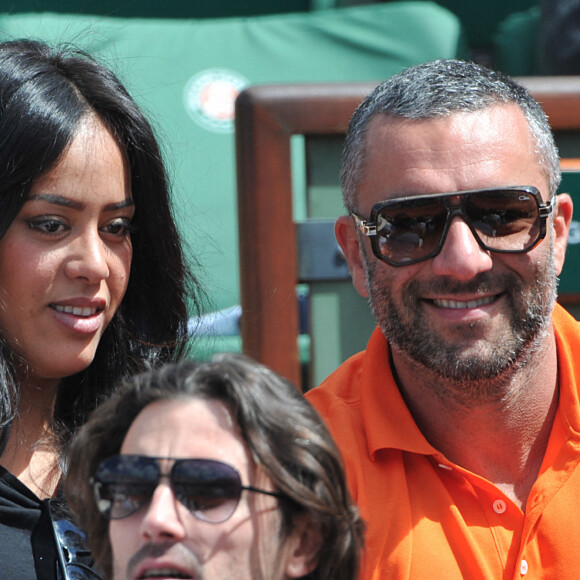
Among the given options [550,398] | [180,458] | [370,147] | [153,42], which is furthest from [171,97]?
[180,458]

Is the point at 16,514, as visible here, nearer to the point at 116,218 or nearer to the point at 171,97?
the point at 116,218

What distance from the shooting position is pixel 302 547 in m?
1.45

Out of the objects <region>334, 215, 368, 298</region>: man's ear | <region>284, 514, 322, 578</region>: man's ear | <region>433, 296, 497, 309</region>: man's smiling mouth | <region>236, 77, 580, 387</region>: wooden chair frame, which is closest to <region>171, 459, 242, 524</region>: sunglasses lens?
<region>284, 514, 322, 578</region>: man's ear

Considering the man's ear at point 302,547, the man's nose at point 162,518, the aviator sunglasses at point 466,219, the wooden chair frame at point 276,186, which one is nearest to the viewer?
the man's nose at point 162,518

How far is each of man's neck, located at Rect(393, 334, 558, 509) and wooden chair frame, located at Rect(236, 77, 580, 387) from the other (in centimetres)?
83

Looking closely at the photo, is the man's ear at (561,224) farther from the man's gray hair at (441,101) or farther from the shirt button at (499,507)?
the shirt button at (499,507)

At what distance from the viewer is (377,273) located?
2111 mm

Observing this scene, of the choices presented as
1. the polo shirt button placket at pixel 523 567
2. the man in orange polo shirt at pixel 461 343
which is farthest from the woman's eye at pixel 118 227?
the polo shirt button placket at pixel 523 567

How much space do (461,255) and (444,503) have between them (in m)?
0.52

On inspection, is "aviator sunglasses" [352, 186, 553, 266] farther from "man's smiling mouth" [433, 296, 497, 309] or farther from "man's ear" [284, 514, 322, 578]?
"man's ear" [284, 514, 322, 578]

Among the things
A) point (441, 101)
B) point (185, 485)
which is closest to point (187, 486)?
point (185, 485)

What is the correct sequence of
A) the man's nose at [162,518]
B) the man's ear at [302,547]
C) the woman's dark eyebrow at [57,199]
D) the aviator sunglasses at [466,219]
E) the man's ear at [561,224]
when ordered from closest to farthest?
1. the man's nose at [162,518]
2. the man's ear at [302,547]
3. the woman's dark eyebrow at [57,199]
4. the aviator sunglasses at [466,219]
5. the man's ear at [561,224]

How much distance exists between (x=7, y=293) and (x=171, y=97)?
2682 mm

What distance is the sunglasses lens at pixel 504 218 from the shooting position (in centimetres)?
199
